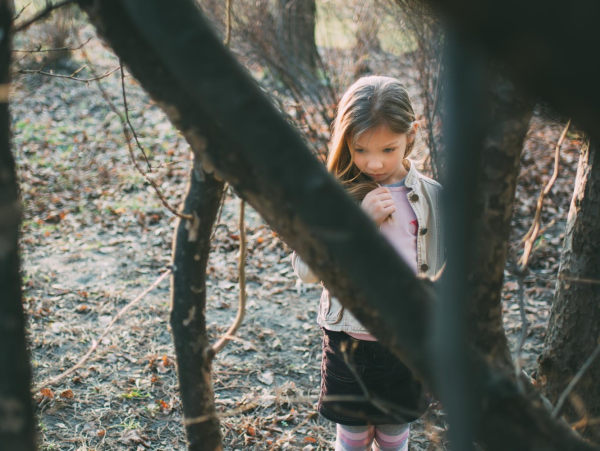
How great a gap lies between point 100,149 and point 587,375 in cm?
718

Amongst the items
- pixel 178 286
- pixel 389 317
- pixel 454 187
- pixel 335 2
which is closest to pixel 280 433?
pixel 178 286

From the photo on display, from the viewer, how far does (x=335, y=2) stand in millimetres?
7012

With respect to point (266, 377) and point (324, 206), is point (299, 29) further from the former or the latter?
point (324, 206)

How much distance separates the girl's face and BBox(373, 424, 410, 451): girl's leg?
110 cm

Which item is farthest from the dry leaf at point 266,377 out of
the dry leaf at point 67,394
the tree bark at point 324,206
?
the tree bark at point 324,206

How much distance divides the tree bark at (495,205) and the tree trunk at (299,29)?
18.8 feet

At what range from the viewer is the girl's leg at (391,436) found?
93.8 inches

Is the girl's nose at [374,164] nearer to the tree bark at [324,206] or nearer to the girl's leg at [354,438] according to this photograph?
the girl's leg at [354,438]

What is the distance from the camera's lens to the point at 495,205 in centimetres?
114

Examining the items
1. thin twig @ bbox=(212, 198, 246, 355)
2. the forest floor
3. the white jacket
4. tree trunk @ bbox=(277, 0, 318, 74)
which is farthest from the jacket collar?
tree trunk @ bbox=(277, 0, 318, 74)

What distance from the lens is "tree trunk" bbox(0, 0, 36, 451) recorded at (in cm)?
98

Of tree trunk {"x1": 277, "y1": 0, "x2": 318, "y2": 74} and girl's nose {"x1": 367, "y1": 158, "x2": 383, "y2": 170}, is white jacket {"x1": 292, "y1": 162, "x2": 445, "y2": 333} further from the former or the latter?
tree trunk {"x1": 277, "y1": 0, "x2": 318, "y2": 74}

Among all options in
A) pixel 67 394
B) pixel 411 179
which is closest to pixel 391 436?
pixel 411 179

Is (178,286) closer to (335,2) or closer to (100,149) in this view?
(335,2)
